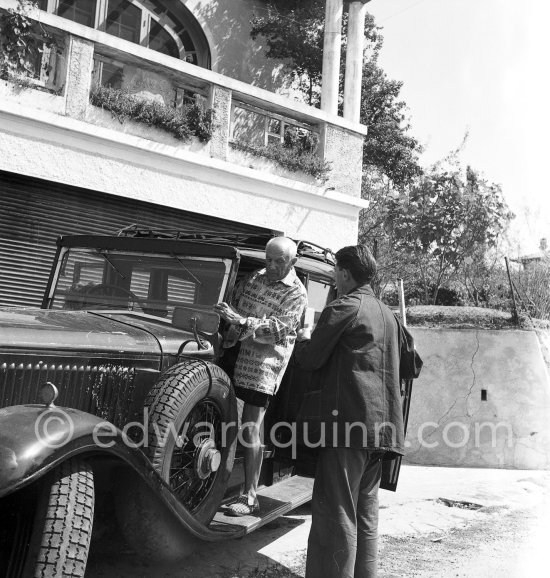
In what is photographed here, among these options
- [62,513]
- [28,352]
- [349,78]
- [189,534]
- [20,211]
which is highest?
[349,78]

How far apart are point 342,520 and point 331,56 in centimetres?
936

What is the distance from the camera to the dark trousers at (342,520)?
10.2ft

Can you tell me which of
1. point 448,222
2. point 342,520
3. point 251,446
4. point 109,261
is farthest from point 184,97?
point 342,520

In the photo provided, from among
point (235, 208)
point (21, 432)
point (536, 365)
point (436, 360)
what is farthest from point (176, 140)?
point (21, 432)

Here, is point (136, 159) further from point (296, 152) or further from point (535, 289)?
point (535, 289)

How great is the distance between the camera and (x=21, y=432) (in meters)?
2.50

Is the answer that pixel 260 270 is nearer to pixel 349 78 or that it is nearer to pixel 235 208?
pixel 235 208

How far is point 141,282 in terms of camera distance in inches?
164

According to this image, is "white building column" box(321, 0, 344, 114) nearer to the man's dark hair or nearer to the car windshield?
the car windshield

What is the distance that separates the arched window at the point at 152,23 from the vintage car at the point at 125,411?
30.2 feet

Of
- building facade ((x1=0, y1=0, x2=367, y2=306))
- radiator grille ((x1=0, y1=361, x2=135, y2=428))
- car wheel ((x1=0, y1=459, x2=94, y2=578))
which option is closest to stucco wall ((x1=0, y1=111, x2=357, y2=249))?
building facade ((x1=0, y1=0, x2=367, y2=306))

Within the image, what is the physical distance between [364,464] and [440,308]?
5.66 m

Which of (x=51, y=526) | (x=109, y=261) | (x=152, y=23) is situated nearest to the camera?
(x=51, y=526)

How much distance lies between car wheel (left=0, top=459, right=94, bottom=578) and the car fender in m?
0.10
